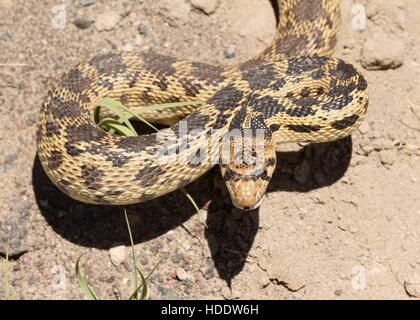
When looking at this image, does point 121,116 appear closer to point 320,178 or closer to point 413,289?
point 320,178

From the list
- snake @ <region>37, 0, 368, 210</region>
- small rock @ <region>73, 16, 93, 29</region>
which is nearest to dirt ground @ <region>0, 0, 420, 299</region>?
small rock @ <region>73, 16, 93, 29</region>

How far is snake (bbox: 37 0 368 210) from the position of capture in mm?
6441

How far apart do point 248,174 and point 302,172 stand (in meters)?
1.09

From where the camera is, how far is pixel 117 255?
7.05 meters

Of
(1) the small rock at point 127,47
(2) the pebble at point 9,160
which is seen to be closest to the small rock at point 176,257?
(2) the pebble at point 9,160

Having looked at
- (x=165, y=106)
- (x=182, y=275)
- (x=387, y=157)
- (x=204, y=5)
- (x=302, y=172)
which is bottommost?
(x=182, y=275)

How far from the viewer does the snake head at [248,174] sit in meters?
6.30

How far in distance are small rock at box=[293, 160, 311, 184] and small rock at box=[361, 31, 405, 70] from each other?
4.35 ft

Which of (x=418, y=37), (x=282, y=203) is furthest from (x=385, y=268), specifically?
(x=418, y=37)

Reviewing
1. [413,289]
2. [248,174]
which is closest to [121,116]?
[248,174]

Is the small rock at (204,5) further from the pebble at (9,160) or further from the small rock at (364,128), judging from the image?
the pebble at (9,160)

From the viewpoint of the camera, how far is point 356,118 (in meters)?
6.69

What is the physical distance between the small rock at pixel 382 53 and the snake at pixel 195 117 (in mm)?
480

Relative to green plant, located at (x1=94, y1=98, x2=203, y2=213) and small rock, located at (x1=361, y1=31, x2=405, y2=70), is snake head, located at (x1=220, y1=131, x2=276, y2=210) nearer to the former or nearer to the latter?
green plant, located at (x1=94, y1=98, x2=203, y2=213)
